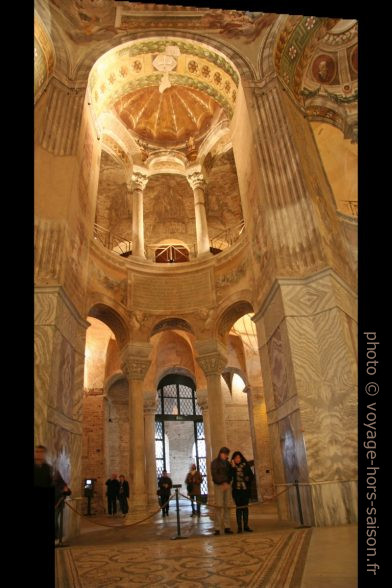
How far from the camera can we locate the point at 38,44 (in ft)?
36.7

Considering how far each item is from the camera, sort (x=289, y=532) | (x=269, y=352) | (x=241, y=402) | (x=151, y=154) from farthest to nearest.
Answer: (x=241, y=402), (x=151, y=154), (x=269, y=352), (x=289, y=532)

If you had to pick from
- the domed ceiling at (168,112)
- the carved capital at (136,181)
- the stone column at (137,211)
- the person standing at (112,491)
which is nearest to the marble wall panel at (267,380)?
the stone column at (137,211)

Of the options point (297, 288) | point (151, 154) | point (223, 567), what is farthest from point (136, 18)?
point (223, 567)

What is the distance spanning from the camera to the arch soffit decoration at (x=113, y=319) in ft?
42.1

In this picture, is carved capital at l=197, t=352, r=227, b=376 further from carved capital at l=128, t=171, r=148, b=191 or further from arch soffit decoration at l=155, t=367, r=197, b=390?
carved capital at l=128, t=171, r=148, b=191

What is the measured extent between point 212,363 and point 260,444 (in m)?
4.98

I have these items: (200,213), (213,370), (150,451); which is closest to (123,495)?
(150,451)

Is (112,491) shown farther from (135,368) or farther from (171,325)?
(171,325)

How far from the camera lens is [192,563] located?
4.83m

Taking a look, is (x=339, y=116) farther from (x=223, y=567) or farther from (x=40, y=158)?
(x=223, y=567)

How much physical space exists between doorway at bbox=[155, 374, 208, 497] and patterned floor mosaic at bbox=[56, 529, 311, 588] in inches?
538

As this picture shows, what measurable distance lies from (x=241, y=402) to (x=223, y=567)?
643 inches

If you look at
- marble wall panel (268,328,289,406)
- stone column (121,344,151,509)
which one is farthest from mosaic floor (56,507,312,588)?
stone column (121,344,151,509)

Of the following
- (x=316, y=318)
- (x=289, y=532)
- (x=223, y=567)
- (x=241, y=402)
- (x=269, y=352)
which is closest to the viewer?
(x=223, y=567)
